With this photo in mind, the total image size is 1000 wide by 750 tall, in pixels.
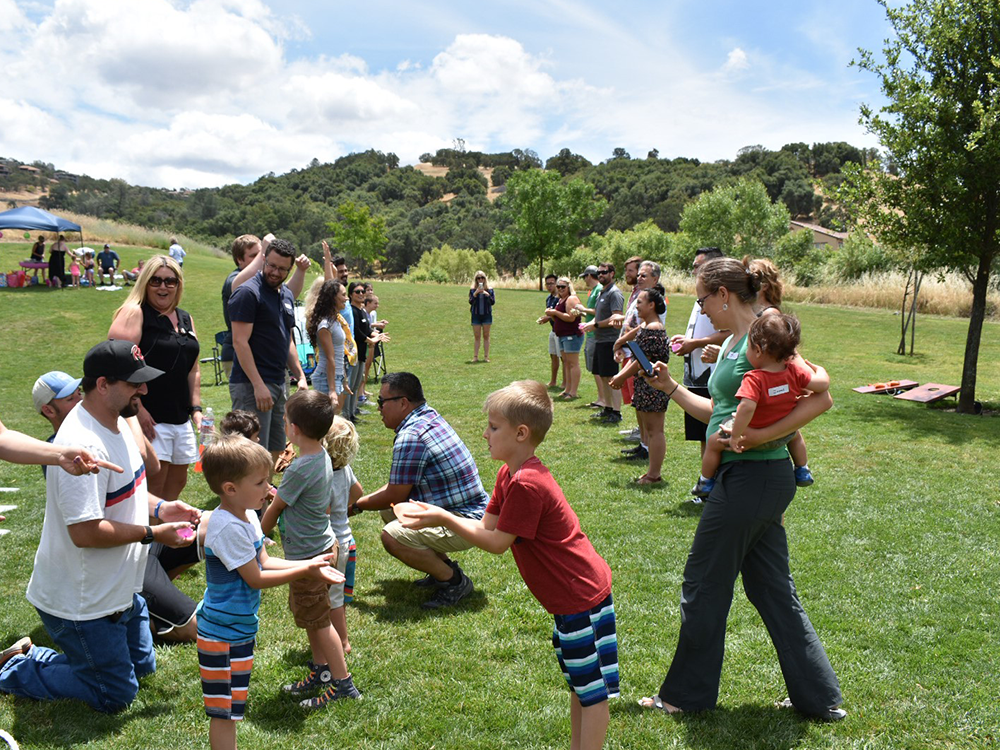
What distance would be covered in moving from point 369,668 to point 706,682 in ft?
6.16

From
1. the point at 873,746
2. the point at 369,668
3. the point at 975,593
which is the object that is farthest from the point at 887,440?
the point at 369,668

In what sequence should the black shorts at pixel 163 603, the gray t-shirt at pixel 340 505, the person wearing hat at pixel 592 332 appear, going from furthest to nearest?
the person wearing hat at pixel 592 332 → the black shorts at pixel 163 603 → the gray t-shirt at pixel 340 505

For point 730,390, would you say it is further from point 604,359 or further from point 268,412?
point 604,359

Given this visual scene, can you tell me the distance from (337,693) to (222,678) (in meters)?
0.82

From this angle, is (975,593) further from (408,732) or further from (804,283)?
(804,283)

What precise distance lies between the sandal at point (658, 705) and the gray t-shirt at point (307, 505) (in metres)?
1.88

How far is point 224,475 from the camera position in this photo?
298 cm

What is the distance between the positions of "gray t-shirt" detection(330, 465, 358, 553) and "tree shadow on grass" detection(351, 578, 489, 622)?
0.78 m

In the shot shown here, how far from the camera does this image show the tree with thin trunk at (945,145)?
10594mm

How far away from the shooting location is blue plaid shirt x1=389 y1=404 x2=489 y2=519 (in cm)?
462

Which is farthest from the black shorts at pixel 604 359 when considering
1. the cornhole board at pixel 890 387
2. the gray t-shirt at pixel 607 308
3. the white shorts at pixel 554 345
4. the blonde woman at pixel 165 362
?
the blonde woman at pixel 165 362

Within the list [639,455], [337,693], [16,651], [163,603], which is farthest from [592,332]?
[16,651]

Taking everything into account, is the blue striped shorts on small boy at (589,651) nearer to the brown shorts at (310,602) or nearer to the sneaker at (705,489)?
the sneaker at (705,489)

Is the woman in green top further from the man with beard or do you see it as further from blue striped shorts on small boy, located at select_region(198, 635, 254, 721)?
the man with beard
